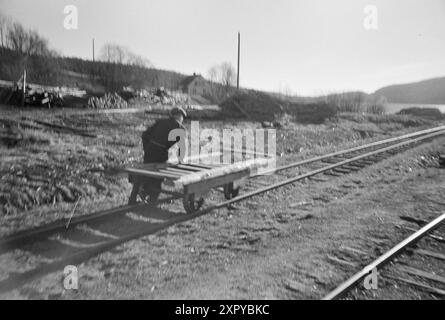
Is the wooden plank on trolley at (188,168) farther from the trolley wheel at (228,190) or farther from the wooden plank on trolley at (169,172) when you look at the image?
the trolley wheel at (228,190)

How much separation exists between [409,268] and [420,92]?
625ft

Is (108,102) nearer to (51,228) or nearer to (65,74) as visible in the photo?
(51,228)

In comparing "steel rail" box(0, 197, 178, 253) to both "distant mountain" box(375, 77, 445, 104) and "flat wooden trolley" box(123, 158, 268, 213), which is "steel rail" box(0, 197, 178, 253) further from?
"distant mountain" box(375, 77, 445, 104)

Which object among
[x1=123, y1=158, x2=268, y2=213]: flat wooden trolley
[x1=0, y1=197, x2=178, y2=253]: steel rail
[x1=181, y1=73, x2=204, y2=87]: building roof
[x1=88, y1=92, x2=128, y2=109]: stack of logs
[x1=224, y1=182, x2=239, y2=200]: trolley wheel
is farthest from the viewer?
[x1=181, y1=73, x2=204, y2=87]: building roof

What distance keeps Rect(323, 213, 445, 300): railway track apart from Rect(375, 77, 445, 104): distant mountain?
519 ft

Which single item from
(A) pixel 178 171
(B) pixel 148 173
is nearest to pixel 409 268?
(A) pixel 178 171

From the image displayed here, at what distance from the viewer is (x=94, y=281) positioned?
13.1 ft

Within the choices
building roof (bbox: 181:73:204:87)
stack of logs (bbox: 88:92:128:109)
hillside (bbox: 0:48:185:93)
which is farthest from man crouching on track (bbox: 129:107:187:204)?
building roof (bbox: 181:73:204:87)

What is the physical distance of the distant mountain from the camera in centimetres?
15138

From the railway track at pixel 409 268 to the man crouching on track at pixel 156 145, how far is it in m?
3.89

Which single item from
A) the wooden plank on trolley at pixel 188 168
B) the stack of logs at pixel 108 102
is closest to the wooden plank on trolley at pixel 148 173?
the wooden plank on trolley at pixel 188 168
